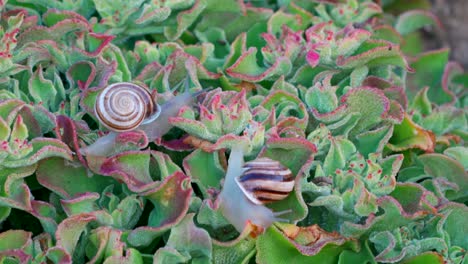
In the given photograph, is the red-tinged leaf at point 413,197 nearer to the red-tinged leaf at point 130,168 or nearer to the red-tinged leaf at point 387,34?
the red-tinged leaf at point 130,168

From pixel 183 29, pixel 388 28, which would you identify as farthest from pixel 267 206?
pixel 388 28

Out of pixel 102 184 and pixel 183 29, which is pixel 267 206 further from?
pixel 183 29

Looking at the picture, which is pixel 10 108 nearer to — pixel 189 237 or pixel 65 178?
pixel 65 178

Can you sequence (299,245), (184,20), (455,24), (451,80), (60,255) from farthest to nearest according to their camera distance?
1. (455,24)
2. (451,80)
3. (184,20)
4. (299,245)
5. (60,255)

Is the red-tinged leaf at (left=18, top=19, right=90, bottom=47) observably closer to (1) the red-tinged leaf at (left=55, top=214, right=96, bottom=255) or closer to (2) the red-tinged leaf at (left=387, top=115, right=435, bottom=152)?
(1) the red-tinged leaf at (left=55, top=214, right=96, bottom=255)

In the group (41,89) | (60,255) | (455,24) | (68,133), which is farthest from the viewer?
(455,24)

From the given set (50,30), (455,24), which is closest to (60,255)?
(50,30)

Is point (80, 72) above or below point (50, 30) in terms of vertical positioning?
below

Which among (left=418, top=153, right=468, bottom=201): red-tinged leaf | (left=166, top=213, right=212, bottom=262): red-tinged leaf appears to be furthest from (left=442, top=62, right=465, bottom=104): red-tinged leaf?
(left=166, top=213, right=212, bottom=262): red-tinged leaf

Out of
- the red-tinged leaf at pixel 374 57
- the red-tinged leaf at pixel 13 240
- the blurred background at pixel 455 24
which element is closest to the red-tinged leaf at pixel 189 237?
the red-tinged leaf at pixel 13 240
